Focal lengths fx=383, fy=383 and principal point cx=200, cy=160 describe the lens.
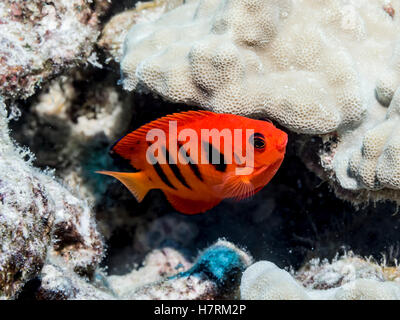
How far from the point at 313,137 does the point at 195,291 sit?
1603mm

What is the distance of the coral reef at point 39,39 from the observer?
316 cm

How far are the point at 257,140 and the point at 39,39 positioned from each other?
87.5 inches

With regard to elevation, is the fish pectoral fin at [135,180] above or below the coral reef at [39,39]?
below

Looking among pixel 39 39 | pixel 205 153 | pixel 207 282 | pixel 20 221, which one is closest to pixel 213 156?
pixel 205 153

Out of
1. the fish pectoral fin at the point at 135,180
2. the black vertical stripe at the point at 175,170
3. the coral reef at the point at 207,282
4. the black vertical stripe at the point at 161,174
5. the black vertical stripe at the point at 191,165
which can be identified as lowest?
the coral reef at the point at 207,282

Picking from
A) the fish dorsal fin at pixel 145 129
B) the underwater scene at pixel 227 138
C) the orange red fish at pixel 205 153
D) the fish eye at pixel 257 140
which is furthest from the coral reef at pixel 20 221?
the fish eye at pixel 257 140

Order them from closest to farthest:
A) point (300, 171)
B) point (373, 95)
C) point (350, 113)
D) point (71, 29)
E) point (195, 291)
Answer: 1. point (350, 113)
2. point (373, 95)
3. point (195, 291)
4. point (71, 29)
5. point (300, 171)

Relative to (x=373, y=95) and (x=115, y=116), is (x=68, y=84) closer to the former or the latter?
(x=115, y=116)

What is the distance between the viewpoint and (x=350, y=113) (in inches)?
109

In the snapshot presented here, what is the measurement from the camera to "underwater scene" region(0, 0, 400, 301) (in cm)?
231

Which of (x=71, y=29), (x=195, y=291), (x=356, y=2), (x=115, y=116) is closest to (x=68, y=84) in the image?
(x=115, y=116)

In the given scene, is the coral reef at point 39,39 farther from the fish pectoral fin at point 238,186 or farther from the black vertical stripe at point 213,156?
the fish pectoral fin at point 238,186

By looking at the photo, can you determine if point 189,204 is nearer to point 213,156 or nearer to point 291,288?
point 213,156

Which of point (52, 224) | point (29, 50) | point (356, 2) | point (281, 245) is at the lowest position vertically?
point (281, 245)
